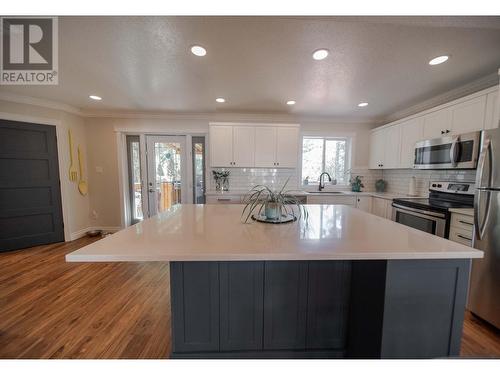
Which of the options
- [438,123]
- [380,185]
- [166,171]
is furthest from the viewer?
[166,171]

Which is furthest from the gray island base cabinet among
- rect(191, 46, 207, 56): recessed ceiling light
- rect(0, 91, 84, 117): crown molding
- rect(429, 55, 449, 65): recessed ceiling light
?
rect(0, 91, 84, 117): crown molding

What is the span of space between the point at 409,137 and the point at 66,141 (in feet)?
18.9

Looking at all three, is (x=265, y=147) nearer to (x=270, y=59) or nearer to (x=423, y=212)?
(x=270, y=59)

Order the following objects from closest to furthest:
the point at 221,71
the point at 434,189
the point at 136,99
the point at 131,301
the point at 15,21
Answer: the point at 15,21 → the point at 131,301 → the point at 221,71 → the point at 434,189 → the point at 136,99

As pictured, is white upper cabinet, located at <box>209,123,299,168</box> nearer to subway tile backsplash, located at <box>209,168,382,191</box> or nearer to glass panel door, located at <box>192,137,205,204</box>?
subway tile backsplash, located at <box>209,168,382,191</box>

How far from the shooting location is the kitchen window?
4141 mm

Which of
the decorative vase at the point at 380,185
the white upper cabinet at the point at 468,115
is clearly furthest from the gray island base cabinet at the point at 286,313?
the decorative vase at the point at 380,185

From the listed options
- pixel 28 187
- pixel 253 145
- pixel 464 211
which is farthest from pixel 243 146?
pixel 28 187

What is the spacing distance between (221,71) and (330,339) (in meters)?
2.58

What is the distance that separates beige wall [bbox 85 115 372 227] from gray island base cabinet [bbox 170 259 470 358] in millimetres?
3204

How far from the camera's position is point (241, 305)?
120 centimetres

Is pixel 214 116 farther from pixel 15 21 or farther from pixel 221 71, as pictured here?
pixel 15 21

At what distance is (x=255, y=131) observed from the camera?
3.65 metres

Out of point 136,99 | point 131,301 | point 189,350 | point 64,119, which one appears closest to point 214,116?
point 136,99
